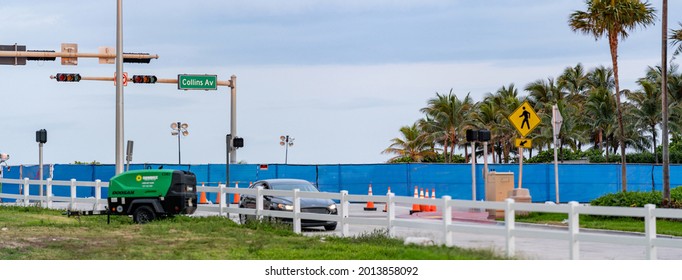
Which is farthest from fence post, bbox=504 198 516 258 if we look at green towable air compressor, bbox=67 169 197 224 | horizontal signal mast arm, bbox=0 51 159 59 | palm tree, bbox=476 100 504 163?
palm tree, bbox=476 100 504 163

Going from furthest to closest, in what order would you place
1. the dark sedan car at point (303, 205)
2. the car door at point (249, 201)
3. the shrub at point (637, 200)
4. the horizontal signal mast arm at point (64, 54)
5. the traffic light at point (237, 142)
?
the horizontal signal mast arm at point (64, 54)
the traffic light at point (237, 142)
the shrub at point (637, 200)
the car door at point (249, 201)
the dark sedan car at point (303, 205)

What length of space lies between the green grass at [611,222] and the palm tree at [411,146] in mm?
63450

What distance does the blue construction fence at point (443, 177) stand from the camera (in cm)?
5056

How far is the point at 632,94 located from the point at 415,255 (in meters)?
72.6

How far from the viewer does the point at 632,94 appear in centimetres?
8531

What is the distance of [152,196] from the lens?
27047mm

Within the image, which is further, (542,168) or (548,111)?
(548,111)

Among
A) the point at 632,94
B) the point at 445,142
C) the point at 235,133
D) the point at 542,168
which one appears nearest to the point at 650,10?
the point at 542,168

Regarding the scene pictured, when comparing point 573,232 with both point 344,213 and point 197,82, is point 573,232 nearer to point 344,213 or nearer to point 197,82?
point 344,213

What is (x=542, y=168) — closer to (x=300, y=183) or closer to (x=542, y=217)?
(x=542, y=217)

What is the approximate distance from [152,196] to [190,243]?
6845 millimetres

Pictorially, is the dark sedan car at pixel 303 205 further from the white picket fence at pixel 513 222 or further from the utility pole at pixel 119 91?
the utility pole at pixel 119 91

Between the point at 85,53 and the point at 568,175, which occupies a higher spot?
the point at 85,53

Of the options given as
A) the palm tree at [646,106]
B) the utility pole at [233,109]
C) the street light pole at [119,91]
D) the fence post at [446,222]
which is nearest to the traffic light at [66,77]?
the utility pole at [233,109]
